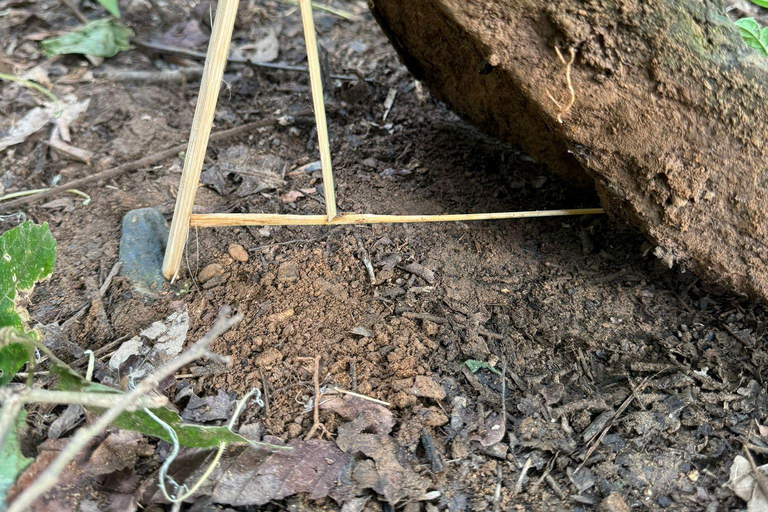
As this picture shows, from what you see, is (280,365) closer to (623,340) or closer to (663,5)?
(623,340)

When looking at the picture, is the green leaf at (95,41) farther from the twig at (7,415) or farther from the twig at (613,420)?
the twig at (613,420)

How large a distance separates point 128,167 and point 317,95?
971mm

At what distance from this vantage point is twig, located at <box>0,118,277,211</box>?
202 cm

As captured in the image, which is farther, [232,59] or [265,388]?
[232,59]

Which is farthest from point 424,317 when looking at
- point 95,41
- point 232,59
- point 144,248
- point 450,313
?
point 95,41

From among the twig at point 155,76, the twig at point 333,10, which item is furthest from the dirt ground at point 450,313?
the twig at point 333,10

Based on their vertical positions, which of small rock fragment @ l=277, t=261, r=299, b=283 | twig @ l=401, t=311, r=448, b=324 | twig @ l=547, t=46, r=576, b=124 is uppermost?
twig @ l=547, t=46, r=576, b=124

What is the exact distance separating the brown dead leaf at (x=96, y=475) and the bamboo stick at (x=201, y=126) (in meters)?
0.52

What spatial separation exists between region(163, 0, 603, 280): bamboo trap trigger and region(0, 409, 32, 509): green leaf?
24.3 inches

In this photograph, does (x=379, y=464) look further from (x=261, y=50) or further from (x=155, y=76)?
(x=261, y=50)

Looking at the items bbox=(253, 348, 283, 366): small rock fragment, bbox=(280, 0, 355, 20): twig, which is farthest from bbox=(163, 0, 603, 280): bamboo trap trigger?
bbox=(280, 0, 355, 20): twig

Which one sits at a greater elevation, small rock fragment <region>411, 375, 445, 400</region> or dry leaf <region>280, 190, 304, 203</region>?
dry leaf <region>280, 190, 304, 203</region>

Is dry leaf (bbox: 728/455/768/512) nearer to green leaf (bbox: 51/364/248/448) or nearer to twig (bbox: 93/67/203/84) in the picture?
green leaf (bbox: 51/364/248/448)

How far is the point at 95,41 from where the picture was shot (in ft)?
9.16
